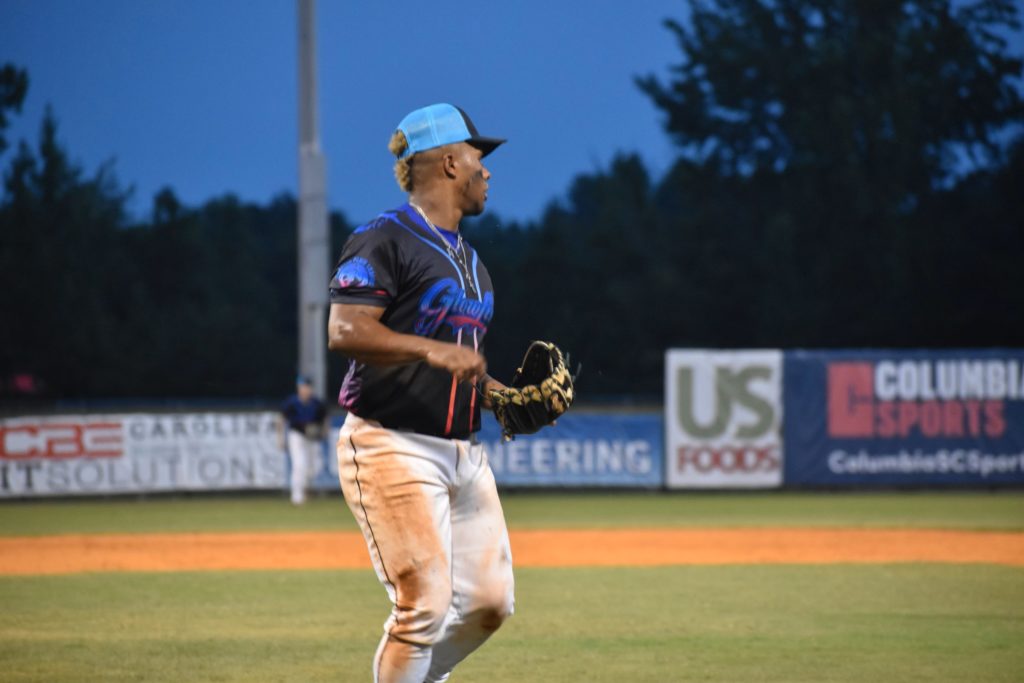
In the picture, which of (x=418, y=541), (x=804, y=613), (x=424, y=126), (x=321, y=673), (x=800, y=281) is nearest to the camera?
(x=418, y=541)

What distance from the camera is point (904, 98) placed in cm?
4544

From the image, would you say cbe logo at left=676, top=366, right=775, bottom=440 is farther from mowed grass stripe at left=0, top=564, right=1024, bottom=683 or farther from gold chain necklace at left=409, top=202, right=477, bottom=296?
gold chain necklace at left=409, top=202, right=477, bottom=296

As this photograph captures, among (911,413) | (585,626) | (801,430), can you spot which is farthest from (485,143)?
(911,413)

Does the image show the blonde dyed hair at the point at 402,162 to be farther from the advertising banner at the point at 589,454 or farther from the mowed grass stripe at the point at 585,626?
the advertising banner at the point at 589,454

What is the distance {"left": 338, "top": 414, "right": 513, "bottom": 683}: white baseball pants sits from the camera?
16.2 feet

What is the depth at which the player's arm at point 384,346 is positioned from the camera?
4758 millimetres

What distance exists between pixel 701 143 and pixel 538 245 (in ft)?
22.3

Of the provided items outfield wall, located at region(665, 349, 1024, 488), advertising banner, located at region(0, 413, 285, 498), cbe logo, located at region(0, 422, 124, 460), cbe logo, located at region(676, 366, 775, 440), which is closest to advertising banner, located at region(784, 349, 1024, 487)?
outfield wall, located at region(665, 349, 1024, 488)

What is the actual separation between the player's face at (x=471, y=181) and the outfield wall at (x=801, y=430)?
18067mm

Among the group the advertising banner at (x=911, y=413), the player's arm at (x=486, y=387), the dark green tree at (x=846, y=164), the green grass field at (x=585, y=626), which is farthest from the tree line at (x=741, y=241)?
the player's arm at (x=486, y=387)

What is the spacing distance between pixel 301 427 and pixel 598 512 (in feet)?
14.6

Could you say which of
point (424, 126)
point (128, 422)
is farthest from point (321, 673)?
point (128, 422)

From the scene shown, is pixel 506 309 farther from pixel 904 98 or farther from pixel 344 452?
pixel 344 452

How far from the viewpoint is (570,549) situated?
583 inches
